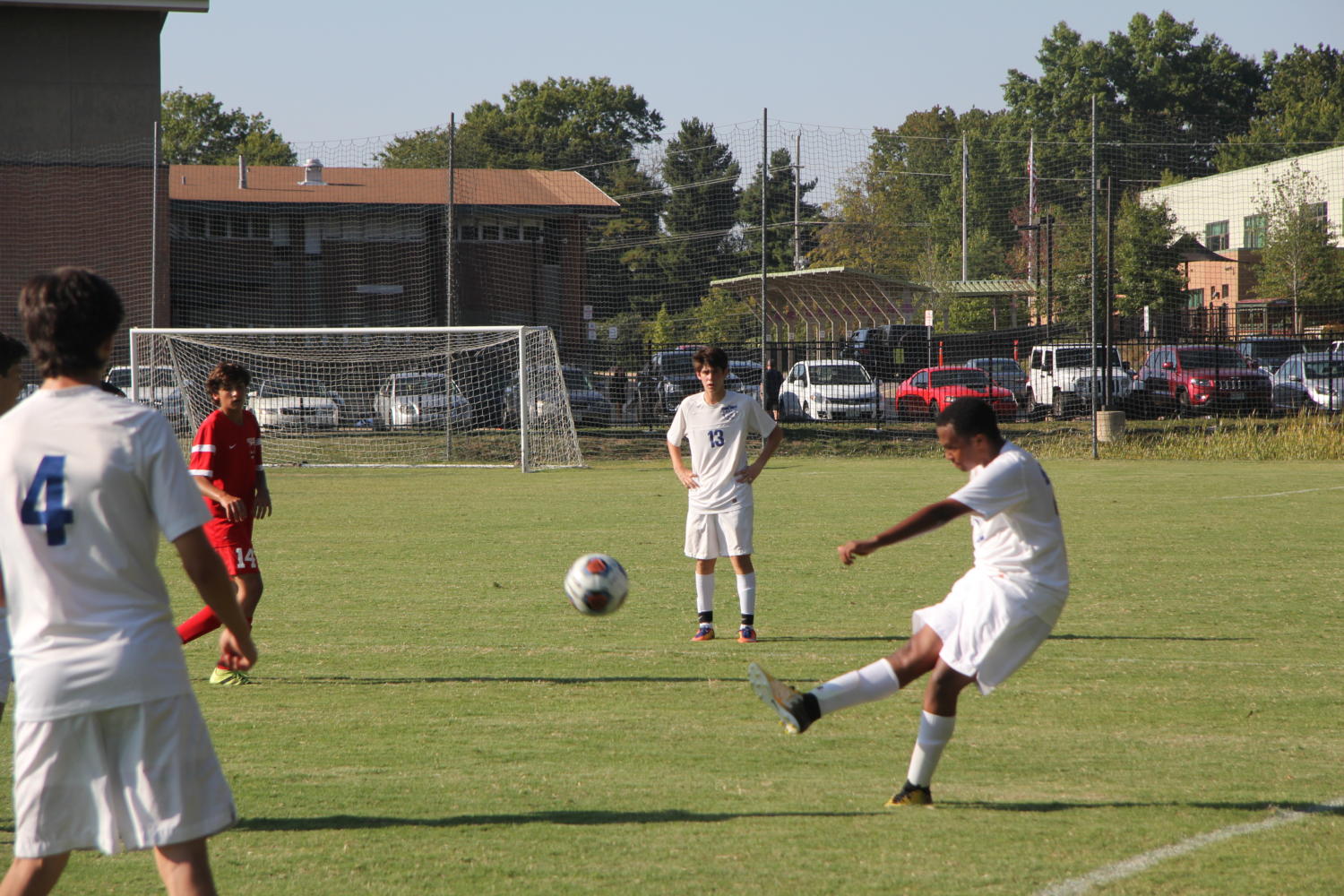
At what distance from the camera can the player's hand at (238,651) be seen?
3.64m

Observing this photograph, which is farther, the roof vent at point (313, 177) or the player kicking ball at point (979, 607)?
the roof vent at point (313, 177)

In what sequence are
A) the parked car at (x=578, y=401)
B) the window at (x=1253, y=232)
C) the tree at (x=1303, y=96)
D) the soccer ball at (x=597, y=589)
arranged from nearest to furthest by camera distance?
the soccer ball at (x=597, y=589) → the parked car at (x=578, y=401) → the window at (x=1253, y=232) → the tree at (x=1303, y=96)

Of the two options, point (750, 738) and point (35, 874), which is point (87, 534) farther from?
point (750, 738)

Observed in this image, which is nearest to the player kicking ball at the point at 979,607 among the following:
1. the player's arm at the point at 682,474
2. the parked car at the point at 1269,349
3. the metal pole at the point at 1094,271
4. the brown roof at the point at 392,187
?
the player's arm at the point at 682,474

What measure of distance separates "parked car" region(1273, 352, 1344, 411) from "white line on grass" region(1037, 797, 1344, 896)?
82.3 ft

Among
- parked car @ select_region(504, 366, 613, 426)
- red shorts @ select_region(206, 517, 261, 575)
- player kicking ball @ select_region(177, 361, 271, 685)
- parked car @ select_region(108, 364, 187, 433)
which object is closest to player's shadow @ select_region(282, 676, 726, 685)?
player kicking ball @ select_region(177, 361, 271, 685)

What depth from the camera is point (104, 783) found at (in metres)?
3.25

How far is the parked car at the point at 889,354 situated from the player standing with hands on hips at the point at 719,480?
22.1 meters

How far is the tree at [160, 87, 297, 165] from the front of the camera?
79.1 metres

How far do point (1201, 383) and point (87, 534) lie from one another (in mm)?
29641

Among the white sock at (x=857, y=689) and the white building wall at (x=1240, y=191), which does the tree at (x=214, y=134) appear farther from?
the white sock at (x=857, y=689)

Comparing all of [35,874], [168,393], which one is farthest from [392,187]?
[35,874]

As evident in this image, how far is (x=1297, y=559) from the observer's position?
488 inches

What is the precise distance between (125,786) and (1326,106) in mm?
79425
